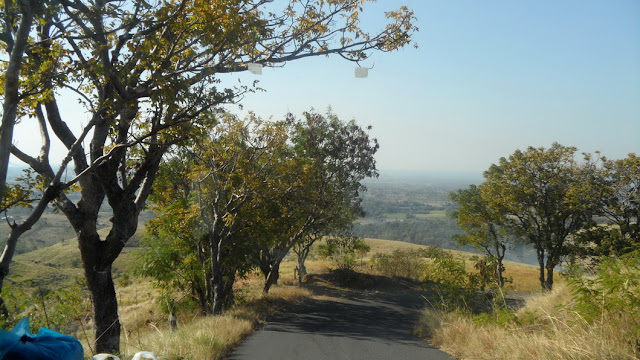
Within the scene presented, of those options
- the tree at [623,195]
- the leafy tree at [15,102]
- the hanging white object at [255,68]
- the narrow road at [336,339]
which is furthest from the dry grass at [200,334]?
the tree at [623,195]

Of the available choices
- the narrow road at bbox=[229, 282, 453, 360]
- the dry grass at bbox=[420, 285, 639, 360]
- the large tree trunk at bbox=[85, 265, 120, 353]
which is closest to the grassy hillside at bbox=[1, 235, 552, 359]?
the large tree trunk at bbox=[85, 265, 120, 353]

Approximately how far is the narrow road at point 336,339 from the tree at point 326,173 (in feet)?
17.9

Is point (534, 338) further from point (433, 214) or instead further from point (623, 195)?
point (433, 214)

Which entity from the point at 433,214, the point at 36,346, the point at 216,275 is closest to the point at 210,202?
the point at 216,275

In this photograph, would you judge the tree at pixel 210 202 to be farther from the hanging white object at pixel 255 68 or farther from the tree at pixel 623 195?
the tree at pixel 623 195

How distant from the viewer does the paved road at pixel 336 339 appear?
28.8ft

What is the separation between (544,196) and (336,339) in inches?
828

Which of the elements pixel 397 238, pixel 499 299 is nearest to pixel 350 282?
pixel 499 299

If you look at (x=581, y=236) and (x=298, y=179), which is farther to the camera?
(x=581, y=236)

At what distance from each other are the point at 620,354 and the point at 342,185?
61.9ft

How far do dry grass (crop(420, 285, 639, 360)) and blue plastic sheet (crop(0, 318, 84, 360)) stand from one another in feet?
17.6

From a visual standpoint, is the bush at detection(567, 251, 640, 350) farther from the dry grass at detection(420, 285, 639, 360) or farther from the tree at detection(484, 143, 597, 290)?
the tree at detection(484, 143, 597, 290)

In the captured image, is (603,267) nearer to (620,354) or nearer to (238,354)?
(620,354)

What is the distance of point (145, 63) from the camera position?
6.36 metres
